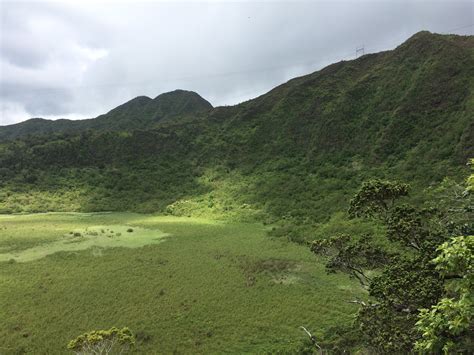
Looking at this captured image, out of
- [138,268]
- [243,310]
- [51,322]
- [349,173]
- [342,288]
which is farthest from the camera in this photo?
[349,173]

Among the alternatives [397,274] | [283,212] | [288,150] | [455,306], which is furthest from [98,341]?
[288,150]

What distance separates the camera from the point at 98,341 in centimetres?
1455

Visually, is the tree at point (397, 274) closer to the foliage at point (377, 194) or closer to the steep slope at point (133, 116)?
the foliage at point (377, 194)

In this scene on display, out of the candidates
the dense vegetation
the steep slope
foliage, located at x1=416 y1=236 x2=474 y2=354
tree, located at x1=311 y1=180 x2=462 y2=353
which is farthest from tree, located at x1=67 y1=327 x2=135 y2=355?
the steep slope

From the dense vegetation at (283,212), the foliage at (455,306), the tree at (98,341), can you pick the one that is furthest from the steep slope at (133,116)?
the foliage at (455,306)

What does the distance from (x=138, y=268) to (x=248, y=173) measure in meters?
41.0

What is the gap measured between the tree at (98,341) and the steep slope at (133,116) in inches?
4610

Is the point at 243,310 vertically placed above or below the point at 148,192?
below

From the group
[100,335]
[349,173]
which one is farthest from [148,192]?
[100,335]

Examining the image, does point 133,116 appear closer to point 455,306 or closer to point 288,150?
point 288,150

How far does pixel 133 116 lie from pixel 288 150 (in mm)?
88044

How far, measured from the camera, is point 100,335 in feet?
47.6

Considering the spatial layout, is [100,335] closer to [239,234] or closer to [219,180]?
[239,234]

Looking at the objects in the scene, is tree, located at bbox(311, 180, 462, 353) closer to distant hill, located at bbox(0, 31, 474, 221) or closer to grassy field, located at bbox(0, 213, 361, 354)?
grassy field, located at bbox(0, 213, 361, 354)
